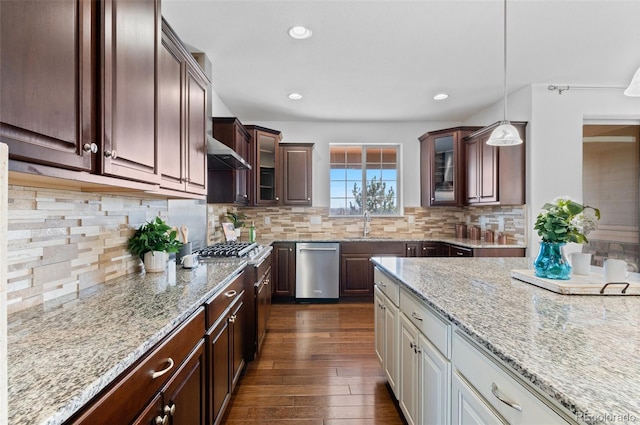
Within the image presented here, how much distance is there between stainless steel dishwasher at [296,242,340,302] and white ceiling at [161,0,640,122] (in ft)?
6.50

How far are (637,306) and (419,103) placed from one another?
10.9 feet

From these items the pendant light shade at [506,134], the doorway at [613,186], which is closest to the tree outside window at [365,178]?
the doorway at [613,186]

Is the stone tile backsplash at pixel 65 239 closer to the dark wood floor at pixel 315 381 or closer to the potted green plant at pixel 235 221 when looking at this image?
the dark wood floor at pixel 315 381

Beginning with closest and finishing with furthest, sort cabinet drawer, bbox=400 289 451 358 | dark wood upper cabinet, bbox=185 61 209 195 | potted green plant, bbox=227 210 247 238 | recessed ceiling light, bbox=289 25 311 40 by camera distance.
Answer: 1. cabinet drawer, bbox=400 289 451 358
2. dark wood upper cabinet, bbox=185 61 209 195
3. recessed ceiling light, bbox=289 25 311 40
4. potted green plant, bbox=227 210 247 238

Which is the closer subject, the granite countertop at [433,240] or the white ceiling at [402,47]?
the white ceiling at [402,47]

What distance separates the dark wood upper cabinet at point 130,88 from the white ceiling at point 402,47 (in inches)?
37.0

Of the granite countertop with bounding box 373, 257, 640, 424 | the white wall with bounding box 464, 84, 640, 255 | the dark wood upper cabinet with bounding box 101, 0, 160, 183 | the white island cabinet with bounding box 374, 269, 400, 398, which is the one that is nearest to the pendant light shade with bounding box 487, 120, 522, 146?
the granite countertop with bounding box 373, 257, 640, 424

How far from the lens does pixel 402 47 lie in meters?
2.62

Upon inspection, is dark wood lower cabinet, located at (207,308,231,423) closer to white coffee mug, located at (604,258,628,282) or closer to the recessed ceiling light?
white coffee mug, located at (604,258,628,282)

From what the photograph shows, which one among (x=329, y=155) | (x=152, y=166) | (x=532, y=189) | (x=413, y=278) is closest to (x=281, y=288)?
(x=329, y=155)

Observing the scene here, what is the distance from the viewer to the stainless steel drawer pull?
2.59 feet

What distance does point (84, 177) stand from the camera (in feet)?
3.29

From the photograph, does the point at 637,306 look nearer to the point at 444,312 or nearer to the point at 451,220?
the point at 444,312

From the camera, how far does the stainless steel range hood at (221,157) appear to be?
2395 millimetres
